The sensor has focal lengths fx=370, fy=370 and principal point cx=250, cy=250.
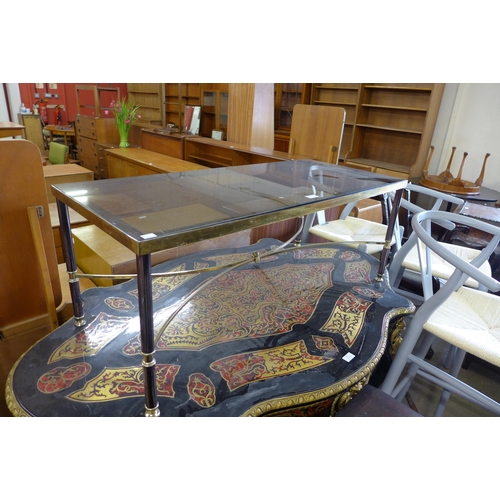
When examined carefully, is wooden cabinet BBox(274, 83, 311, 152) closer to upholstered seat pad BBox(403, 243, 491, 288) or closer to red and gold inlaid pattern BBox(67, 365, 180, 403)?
upholstered seat pad BBox(403, 243, 491, 288)

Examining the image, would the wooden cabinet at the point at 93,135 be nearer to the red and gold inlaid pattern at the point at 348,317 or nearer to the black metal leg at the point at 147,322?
the red and gold inlaid pattern at the point at 348,317

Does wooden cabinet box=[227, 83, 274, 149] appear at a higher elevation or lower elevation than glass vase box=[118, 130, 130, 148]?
higher

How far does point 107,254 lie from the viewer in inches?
64.1

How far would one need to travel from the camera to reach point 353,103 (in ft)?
15.4

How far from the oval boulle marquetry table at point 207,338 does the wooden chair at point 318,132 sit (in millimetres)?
1167

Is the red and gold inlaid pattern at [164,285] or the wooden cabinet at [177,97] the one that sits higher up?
the wooden cabinet at [177,97]

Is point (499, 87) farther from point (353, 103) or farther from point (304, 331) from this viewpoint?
point (304, 331)

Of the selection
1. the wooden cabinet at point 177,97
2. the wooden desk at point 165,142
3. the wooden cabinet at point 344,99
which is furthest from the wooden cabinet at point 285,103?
the wooden desk at point 165,142

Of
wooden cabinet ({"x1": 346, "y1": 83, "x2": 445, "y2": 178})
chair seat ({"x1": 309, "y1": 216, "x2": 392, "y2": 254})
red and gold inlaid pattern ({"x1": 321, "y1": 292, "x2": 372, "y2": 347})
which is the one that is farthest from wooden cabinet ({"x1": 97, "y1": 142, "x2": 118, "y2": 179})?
red and gold inlaid pattern ({"x1": 321, "y1": 292, "x2": 372, "y2": 347})

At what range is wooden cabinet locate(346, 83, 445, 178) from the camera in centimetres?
394

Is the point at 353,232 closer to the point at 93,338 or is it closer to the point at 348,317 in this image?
the point at 348,317

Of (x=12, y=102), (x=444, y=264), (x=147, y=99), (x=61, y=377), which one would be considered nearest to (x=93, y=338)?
(x=61, y=377)

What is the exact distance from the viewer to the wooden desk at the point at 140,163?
11.3ft

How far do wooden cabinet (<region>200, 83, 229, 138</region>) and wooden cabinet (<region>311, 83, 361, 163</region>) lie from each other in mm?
1224
